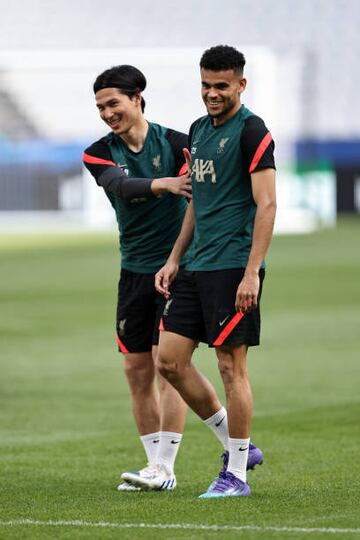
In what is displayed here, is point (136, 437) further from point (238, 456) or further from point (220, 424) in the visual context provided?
point (238, 456)

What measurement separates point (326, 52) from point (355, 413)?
242 feet

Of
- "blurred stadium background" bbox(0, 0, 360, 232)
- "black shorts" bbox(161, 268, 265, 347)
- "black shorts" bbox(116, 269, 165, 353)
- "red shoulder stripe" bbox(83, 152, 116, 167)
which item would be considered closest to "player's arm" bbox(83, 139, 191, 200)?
"red shoulder stripe" bbox(83, 152, 116, 167)

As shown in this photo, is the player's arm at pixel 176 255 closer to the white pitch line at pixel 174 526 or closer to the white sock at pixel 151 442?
the white sock at pixel 151 442

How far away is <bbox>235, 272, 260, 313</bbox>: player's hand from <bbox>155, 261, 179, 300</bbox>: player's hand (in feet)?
1.67

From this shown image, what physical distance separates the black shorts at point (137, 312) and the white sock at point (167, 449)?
0.47 metres

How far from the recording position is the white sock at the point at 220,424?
21.6ft

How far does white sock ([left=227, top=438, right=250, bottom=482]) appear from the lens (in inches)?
244

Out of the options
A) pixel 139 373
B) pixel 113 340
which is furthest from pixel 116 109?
pixel 113 340

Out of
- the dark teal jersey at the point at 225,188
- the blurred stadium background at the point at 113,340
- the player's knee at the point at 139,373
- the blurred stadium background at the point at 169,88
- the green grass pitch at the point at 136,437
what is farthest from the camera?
the blurred stadium background at the point at 169,88

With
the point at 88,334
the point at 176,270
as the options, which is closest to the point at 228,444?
the point at 176,270

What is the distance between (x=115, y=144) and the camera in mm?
6773

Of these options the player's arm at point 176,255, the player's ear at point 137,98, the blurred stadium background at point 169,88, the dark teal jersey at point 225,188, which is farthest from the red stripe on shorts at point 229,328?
the blurred stadium background at point 169,88

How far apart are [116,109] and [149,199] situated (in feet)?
1.56

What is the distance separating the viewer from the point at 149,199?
21.8 feet
